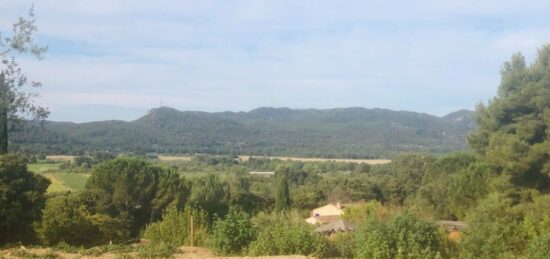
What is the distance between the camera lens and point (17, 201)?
505 inches

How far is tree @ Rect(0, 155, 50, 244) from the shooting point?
1273cm

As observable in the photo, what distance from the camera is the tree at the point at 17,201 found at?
1273 centimetres

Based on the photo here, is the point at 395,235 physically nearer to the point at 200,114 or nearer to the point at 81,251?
the point at 81,251

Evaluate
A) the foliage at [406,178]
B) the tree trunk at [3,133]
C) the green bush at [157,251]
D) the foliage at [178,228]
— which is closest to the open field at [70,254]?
the green bush at [157,251]

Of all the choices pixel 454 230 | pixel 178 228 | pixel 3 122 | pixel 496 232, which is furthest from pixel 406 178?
pixel 496 232

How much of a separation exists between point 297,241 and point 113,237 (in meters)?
5.46

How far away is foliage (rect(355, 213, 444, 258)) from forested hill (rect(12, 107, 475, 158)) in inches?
3211

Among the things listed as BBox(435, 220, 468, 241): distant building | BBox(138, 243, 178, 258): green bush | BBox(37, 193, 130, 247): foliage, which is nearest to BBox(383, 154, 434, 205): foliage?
BBox(435, 220, 468, 241): distant building

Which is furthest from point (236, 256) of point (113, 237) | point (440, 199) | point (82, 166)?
point (82, 166)

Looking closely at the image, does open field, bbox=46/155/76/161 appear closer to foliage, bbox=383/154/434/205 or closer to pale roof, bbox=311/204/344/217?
pale roof, bbox=311/204/344/217

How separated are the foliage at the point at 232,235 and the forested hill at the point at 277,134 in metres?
79.8

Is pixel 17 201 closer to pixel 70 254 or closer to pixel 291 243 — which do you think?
pixel 70 254

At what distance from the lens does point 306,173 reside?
74.2 meters

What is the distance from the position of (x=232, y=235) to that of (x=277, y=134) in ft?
481
